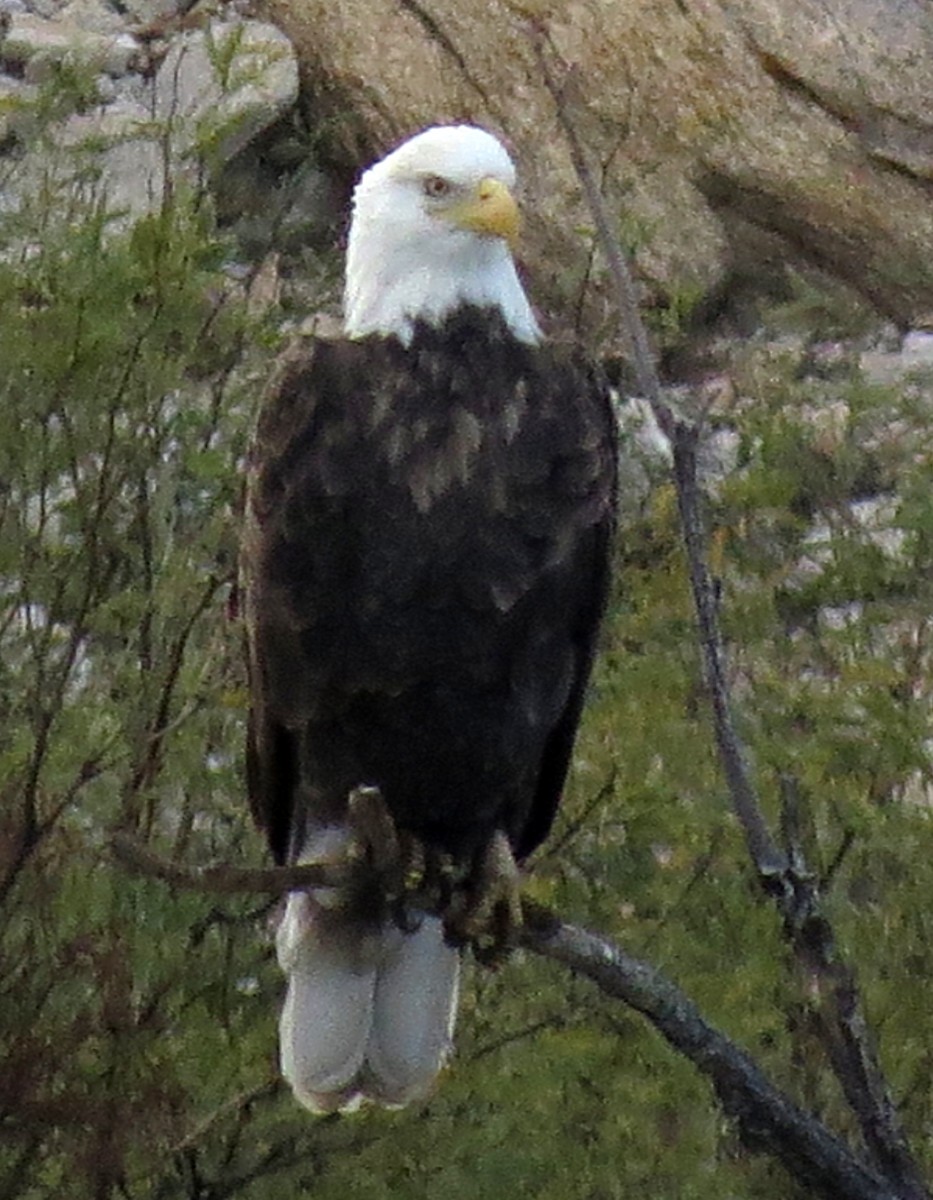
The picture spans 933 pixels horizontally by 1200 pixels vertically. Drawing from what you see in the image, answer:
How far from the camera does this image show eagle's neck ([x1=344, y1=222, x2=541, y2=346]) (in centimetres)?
394

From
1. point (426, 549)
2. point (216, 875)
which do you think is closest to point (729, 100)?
point (426, 549)

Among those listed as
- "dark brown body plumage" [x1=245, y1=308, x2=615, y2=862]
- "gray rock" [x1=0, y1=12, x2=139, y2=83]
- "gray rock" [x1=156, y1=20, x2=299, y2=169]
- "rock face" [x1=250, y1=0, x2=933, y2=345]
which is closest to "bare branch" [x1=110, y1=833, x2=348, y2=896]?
"dark brown body plumage" [x1=245, y1=308, x2=615, y2=862]

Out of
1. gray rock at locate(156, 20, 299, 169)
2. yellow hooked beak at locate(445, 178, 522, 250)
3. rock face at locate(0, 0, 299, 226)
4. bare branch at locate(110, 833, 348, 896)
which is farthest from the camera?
rock face at locate(0, 0, 299, 226)

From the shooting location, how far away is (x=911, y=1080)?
4.86 m

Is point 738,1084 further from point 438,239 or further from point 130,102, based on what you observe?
point 130,102

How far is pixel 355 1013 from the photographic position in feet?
13.7

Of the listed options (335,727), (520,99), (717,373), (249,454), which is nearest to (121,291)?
(249,454)

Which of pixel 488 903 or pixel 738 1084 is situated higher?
pixel 738 1084

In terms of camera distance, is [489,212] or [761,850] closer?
[761,850]

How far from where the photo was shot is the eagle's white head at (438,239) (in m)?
3.92

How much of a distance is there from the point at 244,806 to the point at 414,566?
1.40m

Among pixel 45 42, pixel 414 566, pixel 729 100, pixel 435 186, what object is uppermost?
pixel 435 186

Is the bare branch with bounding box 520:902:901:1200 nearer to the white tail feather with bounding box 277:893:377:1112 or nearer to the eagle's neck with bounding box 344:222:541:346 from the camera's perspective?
the white tail feather with bounding box 277:893:377:1112

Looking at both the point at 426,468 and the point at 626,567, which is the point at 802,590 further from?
the point at 426,468
